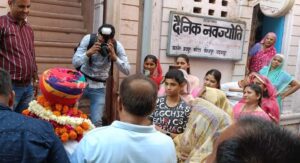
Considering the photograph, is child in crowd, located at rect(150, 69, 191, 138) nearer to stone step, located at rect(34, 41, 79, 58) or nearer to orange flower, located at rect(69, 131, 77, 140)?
orange flower, located at rect(69, 131, 77, 140)

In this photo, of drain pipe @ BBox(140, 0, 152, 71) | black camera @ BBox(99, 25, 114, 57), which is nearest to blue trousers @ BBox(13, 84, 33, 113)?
black camera @ BBox(99, 25, 114, 57)

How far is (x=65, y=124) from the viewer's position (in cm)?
192

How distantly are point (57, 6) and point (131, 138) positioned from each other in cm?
461

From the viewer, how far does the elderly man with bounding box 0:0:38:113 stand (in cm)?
332

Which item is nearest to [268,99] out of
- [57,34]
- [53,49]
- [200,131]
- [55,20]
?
[200,131]

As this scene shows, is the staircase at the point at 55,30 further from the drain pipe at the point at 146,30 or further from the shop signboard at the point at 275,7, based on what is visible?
Answer: the shop signboard at the point at 275,7

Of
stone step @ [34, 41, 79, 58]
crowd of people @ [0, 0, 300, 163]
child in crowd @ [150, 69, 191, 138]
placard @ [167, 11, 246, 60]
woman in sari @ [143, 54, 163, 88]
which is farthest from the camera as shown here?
placard @ [167, 11, 246, 60]

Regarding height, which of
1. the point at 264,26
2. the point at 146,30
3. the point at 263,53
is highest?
the point at 264,26

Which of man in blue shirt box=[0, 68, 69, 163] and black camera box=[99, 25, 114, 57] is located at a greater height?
black camera box=[99, 25, 114, 57]

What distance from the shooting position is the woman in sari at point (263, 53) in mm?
5938

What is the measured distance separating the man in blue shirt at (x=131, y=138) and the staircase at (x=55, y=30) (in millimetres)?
3542

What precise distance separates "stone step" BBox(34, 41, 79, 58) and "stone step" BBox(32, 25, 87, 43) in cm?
14

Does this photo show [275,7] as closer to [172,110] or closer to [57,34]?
[57,34]

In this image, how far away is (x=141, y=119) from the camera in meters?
1.75
